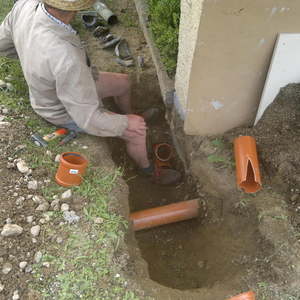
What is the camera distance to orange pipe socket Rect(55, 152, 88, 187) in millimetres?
2506

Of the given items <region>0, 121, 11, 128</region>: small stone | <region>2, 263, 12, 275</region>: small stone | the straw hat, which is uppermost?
the straw hat

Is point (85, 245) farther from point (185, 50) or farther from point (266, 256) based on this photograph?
point (185, 50)

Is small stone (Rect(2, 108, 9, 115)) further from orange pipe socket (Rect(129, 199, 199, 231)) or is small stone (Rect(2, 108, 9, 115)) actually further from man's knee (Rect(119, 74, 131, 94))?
orange pipe socket (Rect(129, 199, 199, 231))

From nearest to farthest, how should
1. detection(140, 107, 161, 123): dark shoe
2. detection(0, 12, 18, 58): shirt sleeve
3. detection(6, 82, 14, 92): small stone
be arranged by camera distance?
detection(0, 12, 18, 58): shirt sleeve, detection(6, 82, 14, 92): small stone, detection(140, 107, 161, 123): dark shoe

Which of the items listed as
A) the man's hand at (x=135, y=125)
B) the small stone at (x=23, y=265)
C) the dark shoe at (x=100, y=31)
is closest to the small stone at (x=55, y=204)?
the small stone at (x=23, y=265)

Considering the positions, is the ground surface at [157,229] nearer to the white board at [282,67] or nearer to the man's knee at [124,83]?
the white board at [282,67]

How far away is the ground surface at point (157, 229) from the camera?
7.30 feet

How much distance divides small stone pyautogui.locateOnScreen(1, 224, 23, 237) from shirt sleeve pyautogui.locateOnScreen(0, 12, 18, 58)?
164 centimetres

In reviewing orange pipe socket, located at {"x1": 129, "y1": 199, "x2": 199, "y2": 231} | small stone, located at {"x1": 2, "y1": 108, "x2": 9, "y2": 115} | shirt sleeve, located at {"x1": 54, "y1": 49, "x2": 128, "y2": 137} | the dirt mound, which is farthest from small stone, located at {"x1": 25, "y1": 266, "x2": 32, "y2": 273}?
the dirt mound

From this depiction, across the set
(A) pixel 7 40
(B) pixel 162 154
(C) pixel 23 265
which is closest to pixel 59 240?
(C) pixel 23 265

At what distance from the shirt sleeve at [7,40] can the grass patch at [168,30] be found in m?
1.40

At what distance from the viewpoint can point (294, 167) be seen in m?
2.71

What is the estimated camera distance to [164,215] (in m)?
2.95

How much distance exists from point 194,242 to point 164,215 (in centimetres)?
36
